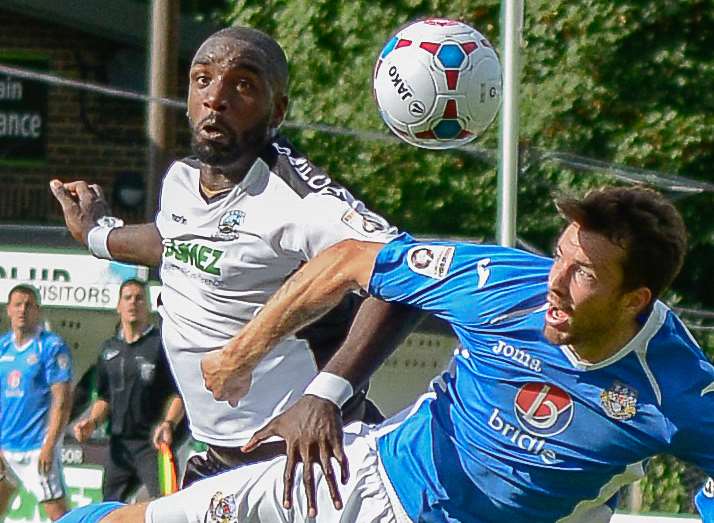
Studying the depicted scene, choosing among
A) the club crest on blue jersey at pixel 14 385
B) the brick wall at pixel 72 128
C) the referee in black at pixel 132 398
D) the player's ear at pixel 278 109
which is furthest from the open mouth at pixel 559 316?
the brick wall at pixel 72 128

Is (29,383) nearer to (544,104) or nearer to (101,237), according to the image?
(544,104)

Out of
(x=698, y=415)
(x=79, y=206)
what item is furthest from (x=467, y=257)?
(x=79, y=206)

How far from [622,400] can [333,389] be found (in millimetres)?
648

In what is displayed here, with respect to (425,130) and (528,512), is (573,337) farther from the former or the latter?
(425,130)

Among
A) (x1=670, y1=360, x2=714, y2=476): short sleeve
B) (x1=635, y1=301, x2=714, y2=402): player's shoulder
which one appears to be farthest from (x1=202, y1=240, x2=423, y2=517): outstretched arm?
(x1=670, y1=360, x2=714, y2=476): short sleeve

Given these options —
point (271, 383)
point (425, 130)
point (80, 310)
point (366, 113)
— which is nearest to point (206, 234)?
point (271, 383)

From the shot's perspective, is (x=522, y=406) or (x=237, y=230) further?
(x=237, y=230)

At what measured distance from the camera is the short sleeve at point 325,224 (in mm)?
5066

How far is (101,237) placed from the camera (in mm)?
5848

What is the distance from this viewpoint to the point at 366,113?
13.1m

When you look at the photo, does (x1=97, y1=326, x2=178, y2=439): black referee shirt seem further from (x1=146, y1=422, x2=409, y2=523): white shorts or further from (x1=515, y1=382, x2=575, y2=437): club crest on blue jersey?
(x1=515, y1=382, x2=575, y2=437): club crest on blue jersey

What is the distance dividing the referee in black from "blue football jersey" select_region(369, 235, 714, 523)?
5724mm

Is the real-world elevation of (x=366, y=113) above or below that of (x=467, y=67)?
below

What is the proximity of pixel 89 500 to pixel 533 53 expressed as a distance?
463cm
